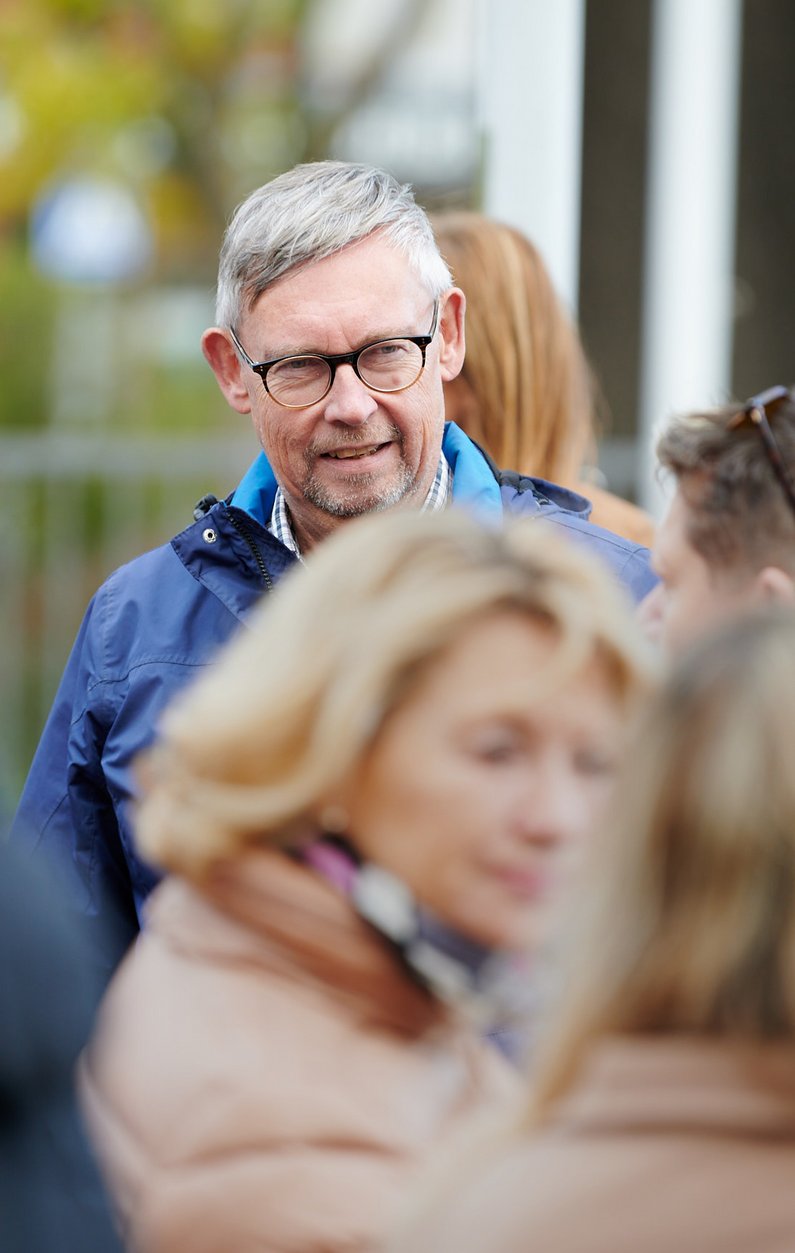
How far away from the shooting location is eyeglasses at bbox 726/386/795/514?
227 centimetres

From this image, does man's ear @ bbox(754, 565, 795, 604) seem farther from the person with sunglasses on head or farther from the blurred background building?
the blurred background building

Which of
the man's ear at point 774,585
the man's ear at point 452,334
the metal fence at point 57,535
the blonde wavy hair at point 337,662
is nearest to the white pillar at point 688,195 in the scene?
the metal fence at point 57,535

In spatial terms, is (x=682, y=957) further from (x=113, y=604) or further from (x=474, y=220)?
(x=474, y=220)

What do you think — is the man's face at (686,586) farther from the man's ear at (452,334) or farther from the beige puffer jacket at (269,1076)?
the man's ear at (452,334)

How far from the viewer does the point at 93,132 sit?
617 inches

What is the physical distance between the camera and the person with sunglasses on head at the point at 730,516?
2.27 metres

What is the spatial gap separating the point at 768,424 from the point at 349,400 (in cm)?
88

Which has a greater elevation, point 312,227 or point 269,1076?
point 312,227

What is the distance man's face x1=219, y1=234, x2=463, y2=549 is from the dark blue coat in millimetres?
104

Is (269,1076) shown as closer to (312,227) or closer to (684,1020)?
(684,1020)

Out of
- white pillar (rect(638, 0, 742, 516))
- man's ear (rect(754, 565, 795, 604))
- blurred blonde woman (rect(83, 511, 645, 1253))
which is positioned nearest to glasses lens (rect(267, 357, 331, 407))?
man's ear (rect(754, 565, 795, 604))

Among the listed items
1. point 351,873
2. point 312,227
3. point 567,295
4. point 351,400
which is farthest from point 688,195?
point 351,873

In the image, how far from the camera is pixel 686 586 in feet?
7.64

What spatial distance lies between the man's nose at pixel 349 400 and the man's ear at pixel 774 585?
3.00 ft
